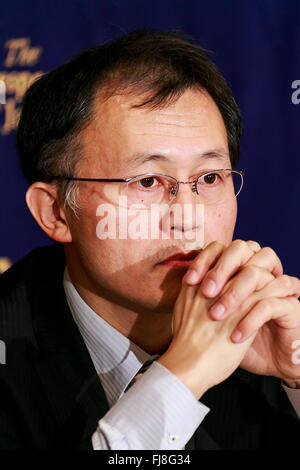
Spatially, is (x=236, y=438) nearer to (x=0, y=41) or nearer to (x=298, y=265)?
(x=298, y=265)

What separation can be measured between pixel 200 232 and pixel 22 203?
109 cm

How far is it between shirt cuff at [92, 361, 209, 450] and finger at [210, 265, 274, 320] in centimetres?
15

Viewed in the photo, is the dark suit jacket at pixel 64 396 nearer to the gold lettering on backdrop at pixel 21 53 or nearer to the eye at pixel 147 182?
the eye at pixel 147 182

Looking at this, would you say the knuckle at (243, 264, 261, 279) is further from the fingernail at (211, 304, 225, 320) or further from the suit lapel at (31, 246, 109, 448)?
the suit lapel at (31, 246, 109, 448)

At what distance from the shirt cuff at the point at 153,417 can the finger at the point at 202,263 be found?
193 millimetres

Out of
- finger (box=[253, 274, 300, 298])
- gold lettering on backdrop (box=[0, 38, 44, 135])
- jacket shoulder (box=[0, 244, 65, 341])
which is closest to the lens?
finger (box=[253, 274, 300, 298])

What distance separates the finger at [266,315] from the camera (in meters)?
1.11

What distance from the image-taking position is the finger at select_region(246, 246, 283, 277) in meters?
1.17

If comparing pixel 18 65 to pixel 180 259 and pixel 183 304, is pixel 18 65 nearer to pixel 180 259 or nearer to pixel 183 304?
pixel 180 259

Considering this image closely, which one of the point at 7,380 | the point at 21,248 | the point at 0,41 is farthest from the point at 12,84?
the point at 7,380

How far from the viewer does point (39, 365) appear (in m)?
1.41

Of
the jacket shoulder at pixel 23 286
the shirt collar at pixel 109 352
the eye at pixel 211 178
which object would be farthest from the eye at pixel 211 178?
the jacket shoulder at pixel 23 286

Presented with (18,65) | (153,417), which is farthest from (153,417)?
(18,65)

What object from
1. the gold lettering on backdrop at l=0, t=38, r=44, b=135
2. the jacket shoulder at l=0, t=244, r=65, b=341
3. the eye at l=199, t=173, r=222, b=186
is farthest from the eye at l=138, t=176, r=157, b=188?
the gold lettering on backdrop at l=0, t=38, r=44, b=135
